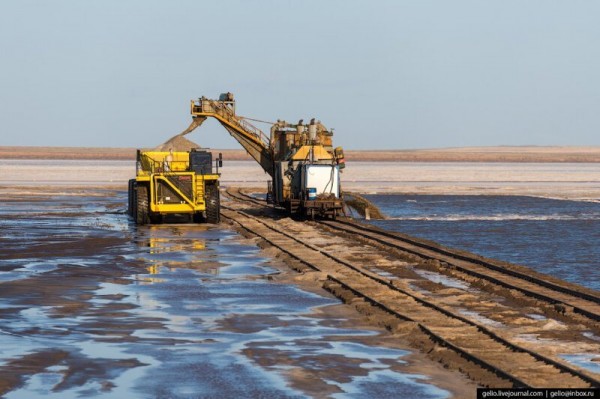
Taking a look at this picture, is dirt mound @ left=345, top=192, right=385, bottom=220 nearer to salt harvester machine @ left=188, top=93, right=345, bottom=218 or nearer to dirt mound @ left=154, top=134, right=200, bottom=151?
salt harvester machine @ left=188, top=93, right=345, bottom=218

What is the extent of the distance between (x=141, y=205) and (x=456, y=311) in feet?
81.5

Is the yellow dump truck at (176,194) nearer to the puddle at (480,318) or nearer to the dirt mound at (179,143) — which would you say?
the dirt mound at (179,143)

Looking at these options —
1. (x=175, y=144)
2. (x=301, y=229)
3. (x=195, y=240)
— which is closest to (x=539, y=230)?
(x=301, y=229)

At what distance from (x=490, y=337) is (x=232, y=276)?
10187 millimetres

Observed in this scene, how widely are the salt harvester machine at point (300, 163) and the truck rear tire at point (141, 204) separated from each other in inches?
254

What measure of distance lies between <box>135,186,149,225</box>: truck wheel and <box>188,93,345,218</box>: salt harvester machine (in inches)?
253

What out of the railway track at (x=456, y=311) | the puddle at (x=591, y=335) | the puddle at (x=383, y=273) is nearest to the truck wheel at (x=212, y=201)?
the railway track at (x=456, y=311)

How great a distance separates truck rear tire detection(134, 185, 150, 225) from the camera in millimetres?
43500

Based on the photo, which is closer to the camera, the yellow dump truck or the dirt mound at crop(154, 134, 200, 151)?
the yellow dump truck

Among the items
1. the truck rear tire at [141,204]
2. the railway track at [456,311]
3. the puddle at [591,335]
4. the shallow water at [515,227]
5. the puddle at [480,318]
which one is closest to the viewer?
the railway track at [456,311]

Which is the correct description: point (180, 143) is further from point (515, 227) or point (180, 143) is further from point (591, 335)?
point (591, 335)

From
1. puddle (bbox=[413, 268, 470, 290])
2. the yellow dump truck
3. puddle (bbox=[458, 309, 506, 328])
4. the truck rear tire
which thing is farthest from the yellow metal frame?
puddle (bbox=[458, 309, 506, 328])

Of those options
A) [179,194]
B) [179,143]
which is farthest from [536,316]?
[179,143]

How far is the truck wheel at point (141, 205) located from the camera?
43.5 meters
